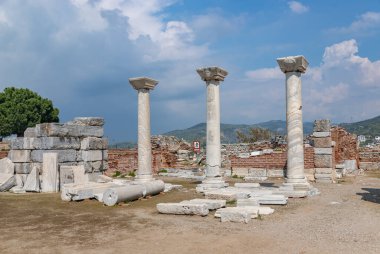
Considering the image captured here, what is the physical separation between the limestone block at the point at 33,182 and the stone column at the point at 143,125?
4.00m

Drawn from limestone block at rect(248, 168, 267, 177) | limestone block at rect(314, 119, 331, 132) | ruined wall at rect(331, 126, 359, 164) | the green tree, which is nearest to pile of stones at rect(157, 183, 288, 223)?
limestone block at rect(314, 119, 331, 132)

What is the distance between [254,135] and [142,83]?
29.8 metres

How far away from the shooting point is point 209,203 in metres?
10.6

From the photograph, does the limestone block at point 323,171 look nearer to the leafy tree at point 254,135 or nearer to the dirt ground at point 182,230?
the dirt ground at point 182,230

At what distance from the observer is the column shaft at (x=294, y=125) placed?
13891 mm

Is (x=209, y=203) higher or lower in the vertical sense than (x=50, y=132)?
lower

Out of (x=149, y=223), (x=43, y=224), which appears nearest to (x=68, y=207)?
(x=43, y=224)

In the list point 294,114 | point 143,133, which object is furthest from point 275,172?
point 143,133

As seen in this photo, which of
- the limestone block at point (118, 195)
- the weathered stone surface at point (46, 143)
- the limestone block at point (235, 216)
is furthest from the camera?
the weathered stone surface at point (46, 143)

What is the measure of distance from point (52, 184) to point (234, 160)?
10699mm

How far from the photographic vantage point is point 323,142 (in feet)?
Answer: 62.3

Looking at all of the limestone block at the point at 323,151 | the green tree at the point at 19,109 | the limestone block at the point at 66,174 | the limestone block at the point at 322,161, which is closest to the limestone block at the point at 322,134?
the limestone block at the point at 323,151

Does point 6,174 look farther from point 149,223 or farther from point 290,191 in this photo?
point 290,191

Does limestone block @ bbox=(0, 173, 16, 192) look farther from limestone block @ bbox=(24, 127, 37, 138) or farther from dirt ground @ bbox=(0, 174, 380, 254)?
dirt ground @ bbox=(0, 174, 380, 254)
